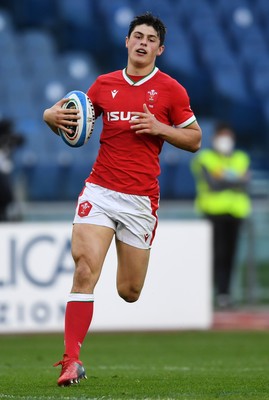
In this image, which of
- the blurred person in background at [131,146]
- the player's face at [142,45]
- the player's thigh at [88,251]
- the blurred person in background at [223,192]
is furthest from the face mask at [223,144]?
the player's thigh at [88,251]

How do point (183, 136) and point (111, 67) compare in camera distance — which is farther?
point (111, 67)

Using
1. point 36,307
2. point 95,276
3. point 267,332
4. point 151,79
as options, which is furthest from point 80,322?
point 267,332

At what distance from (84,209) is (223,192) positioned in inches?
288

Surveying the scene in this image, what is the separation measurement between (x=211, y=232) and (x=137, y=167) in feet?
21.3

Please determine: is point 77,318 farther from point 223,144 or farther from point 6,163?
point 223,144

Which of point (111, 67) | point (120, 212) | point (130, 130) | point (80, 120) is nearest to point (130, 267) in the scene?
point (120, 212)

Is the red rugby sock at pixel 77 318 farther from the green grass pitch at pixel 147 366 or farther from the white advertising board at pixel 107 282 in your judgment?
the white advertising board at pixel 107 282

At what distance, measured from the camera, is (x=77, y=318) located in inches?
260

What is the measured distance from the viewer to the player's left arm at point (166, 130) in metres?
6.66

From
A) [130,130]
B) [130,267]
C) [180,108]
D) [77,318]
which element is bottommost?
[77,318]

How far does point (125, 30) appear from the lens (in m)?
17.8

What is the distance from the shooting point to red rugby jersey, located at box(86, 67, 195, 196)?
6859mm

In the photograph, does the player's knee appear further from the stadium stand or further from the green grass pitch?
the stadium stand

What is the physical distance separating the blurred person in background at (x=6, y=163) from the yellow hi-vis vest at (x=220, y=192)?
7.80 ft
